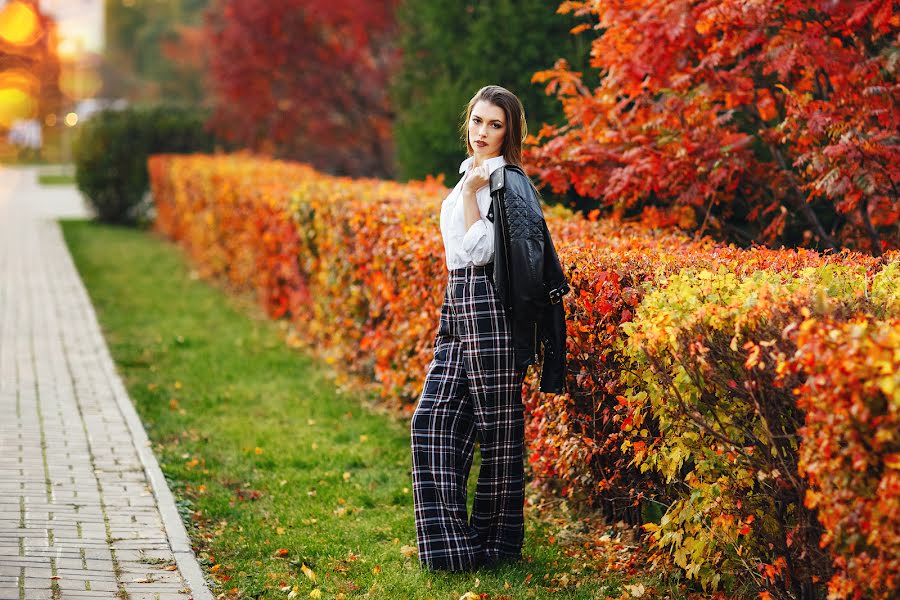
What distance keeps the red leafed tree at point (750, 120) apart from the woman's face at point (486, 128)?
1.94 metres

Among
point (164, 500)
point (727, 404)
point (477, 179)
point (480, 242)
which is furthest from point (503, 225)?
point (164, 500)

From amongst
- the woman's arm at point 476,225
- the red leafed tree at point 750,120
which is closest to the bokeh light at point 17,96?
the red leafed tree at point 750,120

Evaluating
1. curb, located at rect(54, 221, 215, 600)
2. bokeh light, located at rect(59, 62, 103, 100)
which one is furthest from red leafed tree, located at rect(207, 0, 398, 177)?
bokeh light, located at rect(59, 62, 103, 100)

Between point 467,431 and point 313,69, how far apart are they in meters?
12.0

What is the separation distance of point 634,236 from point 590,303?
1186 millimetres

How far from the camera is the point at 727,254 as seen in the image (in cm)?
484

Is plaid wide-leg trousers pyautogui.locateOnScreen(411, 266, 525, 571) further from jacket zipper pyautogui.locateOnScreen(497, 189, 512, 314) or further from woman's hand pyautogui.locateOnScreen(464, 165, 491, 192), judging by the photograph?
woman's hand pyautogui.locateOnScreen(464, 165, 491, 192)

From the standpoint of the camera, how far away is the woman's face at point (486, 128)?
4465mm

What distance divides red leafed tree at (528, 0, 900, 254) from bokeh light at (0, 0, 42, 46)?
5986cm

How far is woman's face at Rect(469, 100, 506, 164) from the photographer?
14.6 ft

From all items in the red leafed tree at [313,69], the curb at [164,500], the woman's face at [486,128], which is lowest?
the curb at [164,500]

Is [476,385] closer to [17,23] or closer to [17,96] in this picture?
[17,23]

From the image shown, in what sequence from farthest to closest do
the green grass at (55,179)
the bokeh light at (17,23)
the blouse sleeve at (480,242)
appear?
1. the bokeh light at (17,23)
2. the green grass at (55,179)
3. the blouse sleeve at (480,242)

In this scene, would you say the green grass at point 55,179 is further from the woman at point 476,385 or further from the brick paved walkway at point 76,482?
→ the woman at point 476,385
